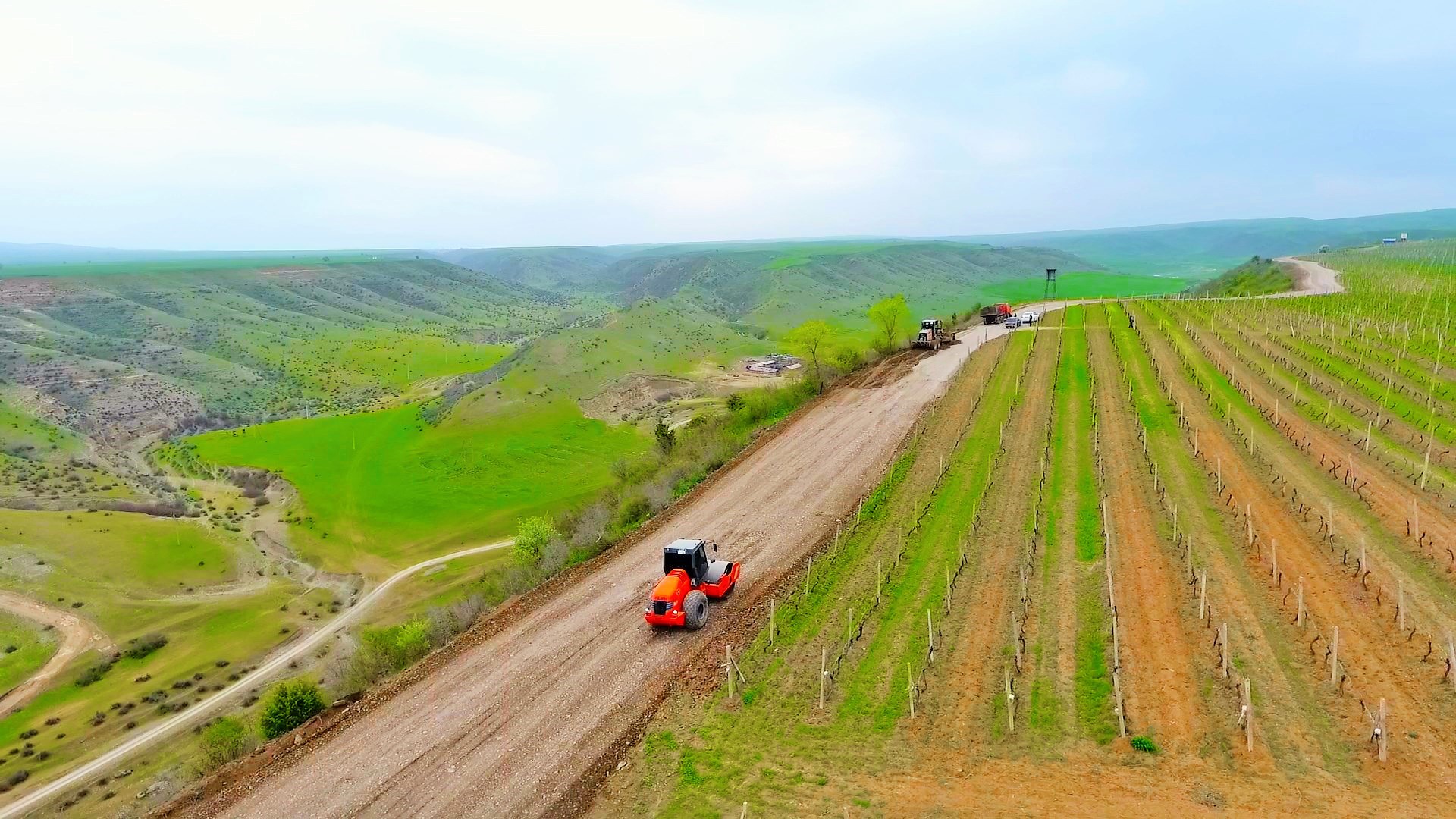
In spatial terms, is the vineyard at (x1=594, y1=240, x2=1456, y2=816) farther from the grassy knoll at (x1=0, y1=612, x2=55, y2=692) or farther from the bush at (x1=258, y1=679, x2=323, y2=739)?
the grassy knoll at (x1=0, y1=612, x2=55, y2=692)

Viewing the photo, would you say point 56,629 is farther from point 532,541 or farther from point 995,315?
point 995,315

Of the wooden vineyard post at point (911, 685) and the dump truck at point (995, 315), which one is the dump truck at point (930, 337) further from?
the wooden vineyard post at point (911, 685)

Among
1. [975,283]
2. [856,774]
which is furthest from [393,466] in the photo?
[975,283]

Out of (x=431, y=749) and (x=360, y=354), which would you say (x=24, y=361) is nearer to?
(x=360, y=354)

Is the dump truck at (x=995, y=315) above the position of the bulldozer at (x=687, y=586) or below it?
above

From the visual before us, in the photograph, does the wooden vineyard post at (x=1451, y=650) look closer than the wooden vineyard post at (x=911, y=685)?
Yes

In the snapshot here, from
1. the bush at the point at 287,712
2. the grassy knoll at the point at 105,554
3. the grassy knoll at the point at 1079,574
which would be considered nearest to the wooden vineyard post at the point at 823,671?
the grassy knoll at the point at 1079,574
